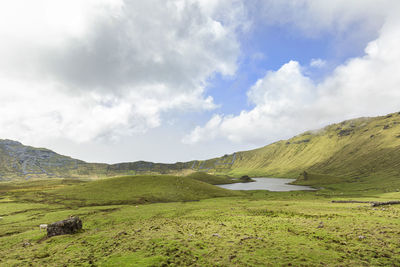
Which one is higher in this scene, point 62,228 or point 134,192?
point 62,228

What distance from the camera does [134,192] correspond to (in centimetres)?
9669

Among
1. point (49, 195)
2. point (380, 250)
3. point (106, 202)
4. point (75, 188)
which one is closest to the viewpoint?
point (380, 250)

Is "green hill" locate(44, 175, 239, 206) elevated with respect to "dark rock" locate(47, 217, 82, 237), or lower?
lower

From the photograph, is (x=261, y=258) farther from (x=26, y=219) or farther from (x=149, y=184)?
(x=149, y=184)

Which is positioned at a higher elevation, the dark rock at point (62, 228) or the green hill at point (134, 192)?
the dark rock at point (62, 228)

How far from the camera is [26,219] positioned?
49125 mm

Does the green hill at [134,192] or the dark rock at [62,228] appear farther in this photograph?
the green hill at [134,192]

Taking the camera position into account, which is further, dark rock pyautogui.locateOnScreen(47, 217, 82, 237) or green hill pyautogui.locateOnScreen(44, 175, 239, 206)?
green hill pyautogui.locateOnScreen(44, 175, 239, 206)

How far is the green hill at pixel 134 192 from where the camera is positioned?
83.9 m

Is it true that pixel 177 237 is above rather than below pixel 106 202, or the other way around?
above

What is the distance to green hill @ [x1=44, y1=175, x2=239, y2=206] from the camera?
3302 inches

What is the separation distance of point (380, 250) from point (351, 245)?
2290mm

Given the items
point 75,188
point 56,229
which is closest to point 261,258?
point 56,229

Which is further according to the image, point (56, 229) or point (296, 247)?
→ point (56, 229)
